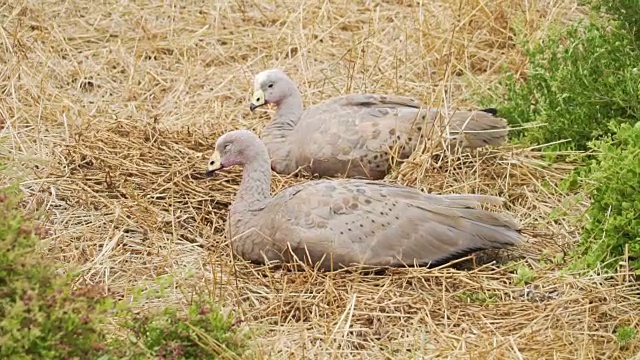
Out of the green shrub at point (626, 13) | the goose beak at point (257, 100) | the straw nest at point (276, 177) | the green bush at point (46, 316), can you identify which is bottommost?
the straw nest at point (276, 177)

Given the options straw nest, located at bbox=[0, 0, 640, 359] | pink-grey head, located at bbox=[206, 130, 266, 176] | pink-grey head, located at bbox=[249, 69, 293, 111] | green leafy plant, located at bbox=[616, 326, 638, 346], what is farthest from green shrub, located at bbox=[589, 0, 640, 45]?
green leafy plant, located at bbox=[616, 326, 638, 346]

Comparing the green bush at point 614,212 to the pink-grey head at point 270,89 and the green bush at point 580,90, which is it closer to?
the green bush at point 580,90

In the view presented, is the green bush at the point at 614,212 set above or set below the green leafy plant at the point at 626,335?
above

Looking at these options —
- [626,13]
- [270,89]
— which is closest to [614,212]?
[626,13]

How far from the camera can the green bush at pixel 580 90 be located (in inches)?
261

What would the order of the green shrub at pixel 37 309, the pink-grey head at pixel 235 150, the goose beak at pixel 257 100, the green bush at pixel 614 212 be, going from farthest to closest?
the goose beak at pixel 257 100 → the pink-grey head at pixel 235 150 → the green bush at pixel 614 212 → the green shrub at pixel 37 309

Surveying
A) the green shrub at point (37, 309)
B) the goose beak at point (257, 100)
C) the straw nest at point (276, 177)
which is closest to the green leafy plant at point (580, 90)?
the straw nest at point (276, 177)

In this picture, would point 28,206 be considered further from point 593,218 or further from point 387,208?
point 593,218

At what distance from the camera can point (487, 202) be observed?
6004 millimetres

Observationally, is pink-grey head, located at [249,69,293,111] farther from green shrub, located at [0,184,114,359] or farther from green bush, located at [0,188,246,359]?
green shrub, located at [0,184,114,359]

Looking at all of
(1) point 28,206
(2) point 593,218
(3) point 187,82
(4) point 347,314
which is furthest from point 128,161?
(2) point 593,218

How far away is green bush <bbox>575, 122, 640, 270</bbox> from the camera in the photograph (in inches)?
216

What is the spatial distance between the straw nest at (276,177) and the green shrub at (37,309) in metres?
0.89

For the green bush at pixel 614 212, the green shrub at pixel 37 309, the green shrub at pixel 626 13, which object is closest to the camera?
the green shrub at pixel 37 309
